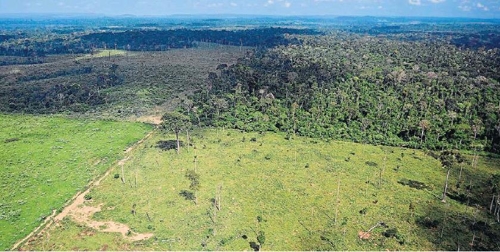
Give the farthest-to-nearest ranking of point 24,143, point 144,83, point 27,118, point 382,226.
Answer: point 144,83 → point 27,118 → point 24,143 → point 382,226

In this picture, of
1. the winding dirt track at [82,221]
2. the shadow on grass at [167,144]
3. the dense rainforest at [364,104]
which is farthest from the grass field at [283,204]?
the dense rainforest at [364,104]

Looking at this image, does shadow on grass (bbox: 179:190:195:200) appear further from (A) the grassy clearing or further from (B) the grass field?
(A) the grassy clearing

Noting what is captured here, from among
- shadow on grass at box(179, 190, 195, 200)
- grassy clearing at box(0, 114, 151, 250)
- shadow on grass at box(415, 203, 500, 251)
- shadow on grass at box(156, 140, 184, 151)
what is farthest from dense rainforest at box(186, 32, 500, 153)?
shadow on grass at box(179, 190, 195, 200)

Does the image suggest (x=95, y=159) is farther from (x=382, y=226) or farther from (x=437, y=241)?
(x=437, y=241)

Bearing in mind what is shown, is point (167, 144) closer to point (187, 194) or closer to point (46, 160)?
point (46, 160)

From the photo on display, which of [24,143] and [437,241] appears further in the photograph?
[24,143]

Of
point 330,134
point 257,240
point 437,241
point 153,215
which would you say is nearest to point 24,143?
point 153,215
